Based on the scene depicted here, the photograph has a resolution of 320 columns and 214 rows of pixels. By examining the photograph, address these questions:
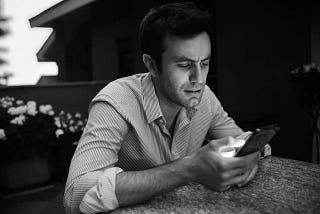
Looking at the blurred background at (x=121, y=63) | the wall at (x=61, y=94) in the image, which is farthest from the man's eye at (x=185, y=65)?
the wall at (x=61, y=94)

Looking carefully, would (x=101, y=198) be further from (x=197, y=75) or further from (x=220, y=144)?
(x=197, y=75)

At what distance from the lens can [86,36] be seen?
4.38m

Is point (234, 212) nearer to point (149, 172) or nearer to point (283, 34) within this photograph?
point (149, 172)

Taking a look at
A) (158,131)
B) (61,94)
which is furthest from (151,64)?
(61,94)

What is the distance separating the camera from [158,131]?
4.09ft

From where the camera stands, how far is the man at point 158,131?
2.91ft

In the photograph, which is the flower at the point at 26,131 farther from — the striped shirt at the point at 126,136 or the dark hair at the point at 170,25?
the dark hair at the point at 170,25

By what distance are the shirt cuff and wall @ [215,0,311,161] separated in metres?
2.81

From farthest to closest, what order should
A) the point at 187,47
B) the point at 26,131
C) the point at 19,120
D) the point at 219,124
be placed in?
the point at 26,131
the point at 19,120
the point at 219,124
the point at 187,47

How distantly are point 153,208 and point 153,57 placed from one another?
0.59 meters

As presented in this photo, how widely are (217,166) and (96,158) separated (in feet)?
1.22

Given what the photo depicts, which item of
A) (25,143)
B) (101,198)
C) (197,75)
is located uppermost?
(197,75)

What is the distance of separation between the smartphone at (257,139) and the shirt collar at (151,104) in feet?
1.41

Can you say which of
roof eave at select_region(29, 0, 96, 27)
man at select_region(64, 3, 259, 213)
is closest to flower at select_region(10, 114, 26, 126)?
roof eave at select_region(29, 0, 96, 27)
